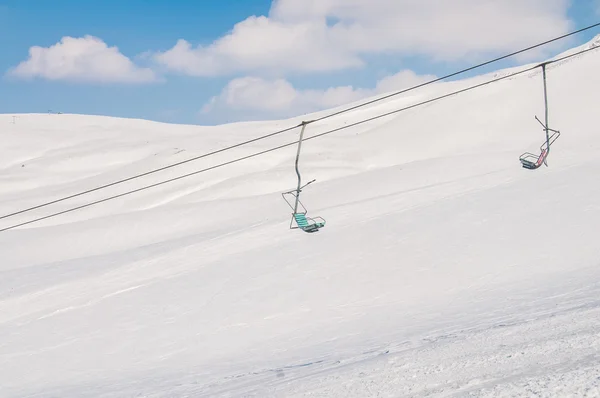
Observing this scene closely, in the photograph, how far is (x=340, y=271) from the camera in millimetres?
17625

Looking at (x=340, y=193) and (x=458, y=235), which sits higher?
(x=340, y=193)

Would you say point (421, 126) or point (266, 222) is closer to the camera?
point (266, 222)

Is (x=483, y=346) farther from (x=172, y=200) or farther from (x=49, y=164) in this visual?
(x=49, y=164)

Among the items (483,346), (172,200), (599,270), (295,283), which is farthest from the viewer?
(172,200)

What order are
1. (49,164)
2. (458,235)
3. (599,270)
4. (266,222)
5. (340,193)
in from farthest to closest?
(49,164)
(340,193)
(266,222)
(458,235)
(599,270)

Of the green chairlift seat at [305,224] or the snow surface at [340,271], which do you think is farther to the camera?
the green chairlift seat at [305,224]

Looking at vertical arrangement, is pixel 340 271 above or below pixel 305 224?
below

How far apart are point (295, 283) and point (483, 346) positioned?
920 centimetres

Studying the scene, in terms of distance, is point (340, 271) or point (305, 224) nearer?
point (340, 271)

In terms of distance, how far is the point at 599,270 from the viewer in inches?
536

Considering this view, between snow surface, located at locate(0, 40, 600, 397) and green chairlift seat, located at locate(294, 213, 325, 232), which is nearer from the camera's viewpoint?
snow surface, located at locate(0, 40, 600, 397)

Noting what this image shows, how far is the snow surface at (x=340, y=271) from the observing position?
9.05 meters

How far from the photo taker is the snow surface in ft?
29.7

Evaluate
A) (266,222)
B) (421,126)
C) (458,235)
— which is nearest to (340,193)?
(266,222)
